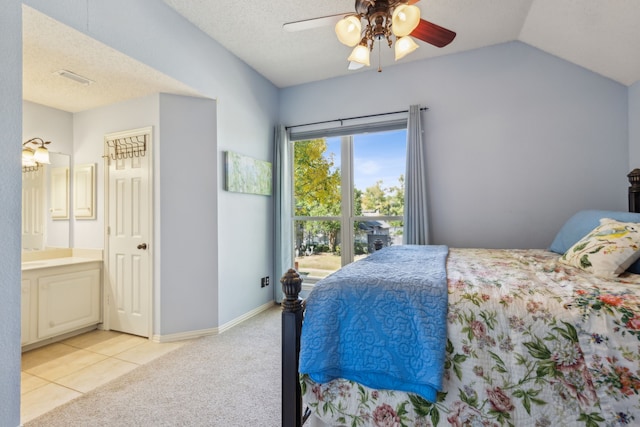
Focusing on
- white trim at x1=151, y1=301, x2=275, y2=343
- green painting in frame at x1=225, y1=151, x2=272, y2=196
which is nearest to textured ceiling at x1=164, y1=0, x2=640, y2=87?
green painting in frame at x1=225, y1=151, x2=272, y2=196

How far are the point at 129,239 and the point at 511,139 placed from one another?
154 inches

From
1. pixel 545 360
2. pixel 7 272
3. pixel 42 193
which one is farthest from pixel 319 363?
pixel 42 193

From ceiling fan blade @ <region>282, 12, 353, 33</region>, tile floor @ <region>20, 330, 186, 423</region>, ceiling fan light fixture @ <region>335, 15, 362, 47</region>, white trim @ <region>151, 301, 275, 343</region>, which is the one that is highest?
ceiling fan blade @ <region>282, 12, 353, 33</region>

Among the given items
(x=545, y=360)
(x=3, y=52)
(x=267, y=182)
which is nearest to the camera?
(x=545, y=360)

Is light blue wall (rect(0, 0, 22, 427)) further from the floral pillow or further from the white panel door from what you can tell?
the floral pillow

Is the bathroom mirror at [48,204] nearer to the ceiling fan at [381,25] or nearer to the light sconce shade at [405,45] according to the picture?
the ceiling fan at [381,25]

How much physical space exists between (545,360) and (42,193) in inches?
172

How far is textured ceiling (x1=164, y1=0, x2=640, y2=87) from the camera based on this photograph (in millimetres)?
2191

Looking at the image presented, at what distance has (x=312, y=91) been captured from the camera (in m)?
3.77

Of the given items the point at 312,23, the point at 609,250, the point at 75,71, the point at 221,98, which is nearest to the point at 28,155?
the point at 75,71

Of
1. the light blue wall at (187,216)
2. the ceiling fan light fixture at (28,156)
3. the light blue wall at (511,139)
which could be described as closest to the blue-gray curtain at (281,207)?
the light blue wall at (187,216)

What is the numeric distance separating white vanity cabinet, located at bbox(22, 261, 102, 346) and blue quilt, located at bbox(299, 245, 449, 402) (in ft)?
9.18

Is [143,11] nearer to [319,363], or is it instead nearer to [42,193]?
[42,193]

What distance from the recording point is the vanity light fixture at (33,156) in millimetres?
3057
